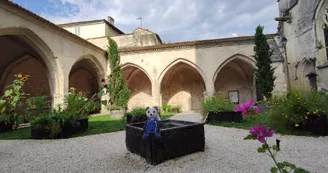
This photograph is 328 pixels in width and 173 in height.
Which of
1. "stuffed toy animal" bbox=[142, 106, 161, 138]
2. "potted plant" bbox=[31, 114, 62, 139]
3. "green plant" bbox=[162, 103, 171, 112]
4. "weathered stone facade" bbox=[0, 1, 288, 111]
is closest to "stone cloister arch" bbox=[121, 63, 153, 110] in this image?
"weathered stone facade" bbox=[0, 1, 288, 111]

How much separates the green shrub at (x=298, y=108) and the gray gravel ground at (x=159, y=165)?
53cm

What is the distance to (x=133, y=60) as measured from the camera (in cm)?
1349

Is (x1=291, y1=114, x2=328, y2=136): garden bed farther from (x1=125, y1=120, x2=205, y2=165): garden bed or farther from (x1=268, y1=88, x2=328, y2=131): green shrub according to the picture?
(x1=125, y1=120, x2=205, y2=165): garden bed

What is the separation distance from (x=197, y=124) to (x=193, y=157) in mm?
581

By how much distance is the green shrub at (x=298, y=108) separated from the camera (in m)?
4.65

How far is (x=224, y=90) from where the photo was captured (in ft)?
52.3

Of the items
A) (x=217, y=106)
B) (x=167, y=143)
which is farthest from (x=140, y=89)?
(x=167, y=143)

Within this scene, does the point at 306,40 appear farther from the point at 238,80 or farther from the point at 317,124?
the point at 317,124

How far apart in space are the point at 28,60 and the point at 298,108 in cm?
1428

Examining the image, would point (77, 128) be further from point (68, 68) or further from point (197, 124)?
point (68, 68)

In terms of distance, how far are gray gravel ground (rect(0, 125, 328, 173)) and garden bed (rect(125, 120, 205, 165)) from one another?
108 mm

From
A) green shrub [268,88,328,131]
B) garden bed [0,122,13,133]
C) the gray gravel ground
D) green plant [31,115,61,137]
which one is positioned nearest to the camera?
the gray gravel ground

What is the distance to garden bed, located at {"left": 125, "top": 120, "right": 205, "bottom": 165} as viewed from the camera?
2.97 meters

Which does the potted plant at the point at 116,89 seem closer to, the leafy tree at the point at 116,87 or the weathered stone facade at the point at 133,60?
the leafy tree at the point at 116,87
